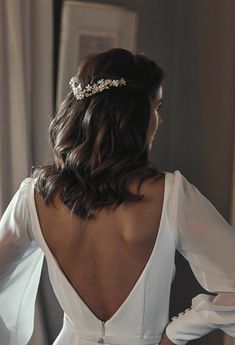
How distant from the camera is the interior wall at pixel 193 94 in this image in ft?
4.66

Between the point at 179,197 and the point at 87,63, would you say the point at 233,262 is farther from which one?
the point at 87,63

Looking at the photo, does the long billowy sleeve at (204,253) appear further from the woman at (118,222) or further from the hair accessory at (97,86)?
the hair accessory at (97,86)

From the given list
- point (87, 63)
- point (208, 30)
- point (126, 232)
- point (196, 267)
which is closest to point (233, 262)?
point (196, 267)

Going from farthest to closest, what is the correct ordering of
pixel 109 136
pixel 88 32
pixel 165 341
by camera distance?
pixel 88 32 < pixel 165 341 < pixel 109 136

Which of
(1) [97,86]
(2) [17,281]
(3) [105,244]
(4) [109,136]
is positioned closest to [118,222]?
(3) [105,244]

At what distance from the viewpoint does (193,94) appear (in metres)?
1.59

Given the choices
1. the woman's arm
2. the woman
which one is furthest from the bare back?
the woman's arm

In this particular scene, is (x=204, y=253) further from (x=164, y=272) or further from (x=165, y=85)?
(x=165, y=85)

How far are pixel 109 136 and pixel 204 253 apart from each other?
1.07 feet

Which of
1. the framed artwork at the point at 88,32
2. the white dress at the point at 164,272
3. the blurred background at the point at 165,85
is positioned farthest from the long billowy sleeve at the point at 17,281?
the framed artwork at the point at 88,32

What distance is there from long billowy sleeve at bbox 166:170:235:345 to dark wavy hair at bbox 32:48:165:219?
3.6 inches

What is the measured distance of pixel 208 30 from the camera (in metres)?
1.50

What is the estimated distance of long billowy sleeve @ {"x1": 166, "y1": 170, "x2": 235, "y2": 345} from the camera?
3.34 ft

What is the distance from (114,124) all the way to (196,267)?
0.37 metres
